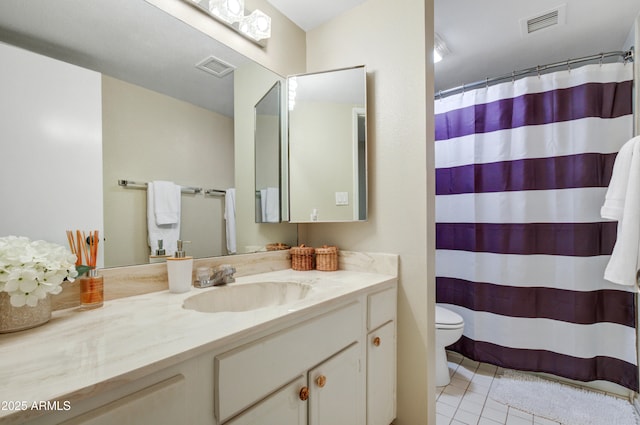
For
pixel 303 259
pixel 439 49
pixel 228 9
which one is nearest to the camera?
pixel 228 9

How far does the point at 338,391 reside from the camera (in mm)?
977

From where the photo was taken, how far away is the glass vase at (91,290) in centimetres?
85

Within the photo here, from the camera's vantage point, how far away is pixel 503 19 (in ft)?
5.60

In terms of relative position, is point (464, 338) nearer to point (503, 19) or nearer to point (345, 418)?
point (345, 418)

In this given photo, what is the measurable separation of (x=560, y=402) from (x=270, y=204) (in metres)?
1.97

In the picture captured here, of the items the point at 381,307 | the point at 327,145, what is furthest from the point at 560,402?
the point at 327,145

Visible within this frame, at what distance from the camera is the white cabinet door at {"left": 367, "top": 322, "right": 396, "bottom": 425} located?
1150mm

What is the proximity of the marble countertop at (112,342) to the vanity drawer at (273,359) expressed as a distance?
42 millimetres

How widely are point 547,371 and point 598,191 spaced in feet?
3.73

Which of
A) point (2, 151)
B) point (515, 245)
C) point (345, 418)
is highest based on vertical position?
point (2, 151)

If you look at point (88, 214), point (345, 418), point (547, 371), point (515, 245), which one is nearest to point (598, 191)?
point (515, 245)

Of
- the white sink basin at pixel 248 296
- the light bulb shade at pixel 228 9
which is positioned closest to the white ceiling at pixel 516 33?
the light bulb shade at pixel 228 9

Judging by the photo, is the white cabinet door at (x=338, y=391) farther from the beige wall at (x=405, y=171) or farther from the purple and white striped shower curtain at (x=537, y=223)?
the purple and white striped shower curtain at (x=537, y=223)

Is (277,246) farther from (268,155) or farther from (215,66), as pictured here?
(215,66)
